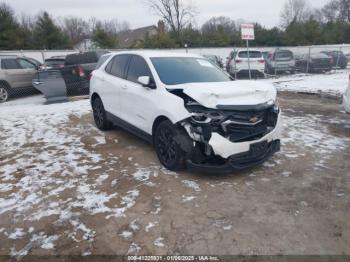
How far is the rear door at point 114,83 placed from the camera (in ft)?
18.6

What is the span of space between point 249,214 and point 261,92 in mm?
1802

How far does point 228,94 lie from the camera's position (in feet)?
13.4

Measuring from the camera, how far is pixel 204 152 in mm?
4102

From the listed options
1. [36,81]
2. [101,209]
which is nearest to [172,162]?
[101,209]

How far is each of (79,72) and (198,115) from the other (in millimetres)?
8338

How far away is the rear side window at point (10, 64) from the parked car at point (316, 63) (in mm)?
16330

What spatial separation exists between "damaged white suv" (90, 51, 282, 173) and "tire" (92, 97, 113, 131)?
1328 mm

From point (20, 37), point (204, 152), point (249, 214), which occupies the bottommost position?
point (249, 214)

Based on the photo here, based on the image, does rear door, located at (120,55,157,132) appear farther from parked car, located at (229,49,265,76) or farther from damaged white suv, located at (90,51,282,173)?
parked car, located at (229,49,265,76)

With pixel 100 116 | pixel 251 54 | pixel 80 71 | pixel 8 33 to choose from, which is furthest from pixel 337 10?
pixel 100 116

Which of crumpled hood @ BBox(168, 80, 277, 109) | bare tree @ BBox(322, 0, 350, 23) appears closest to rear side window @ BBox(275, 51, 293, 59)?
crumpled hood @ BBox(168, 80, 277, 109)

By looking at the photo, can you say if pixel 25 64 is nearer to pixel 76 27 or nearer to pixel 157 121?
pixel 157 121

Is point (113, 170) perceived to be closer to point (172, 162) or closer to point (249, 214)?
point (172, 162)

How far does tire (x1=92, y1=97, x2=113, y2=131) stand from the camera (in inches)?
259
